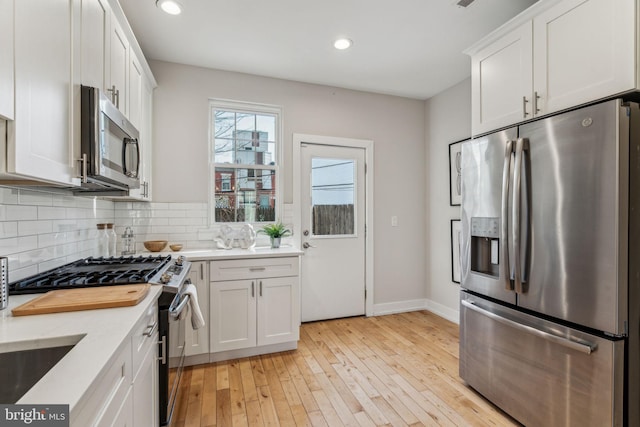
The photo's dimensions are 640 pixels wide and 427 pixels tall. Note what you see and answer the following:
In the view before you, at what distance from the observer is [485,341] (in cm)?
199

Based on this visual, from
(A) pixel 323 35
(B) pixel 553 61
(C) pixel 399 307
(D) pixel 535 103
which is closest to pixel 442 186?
(C) pixel 399 307

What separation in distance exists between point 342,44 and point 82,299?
100 inches

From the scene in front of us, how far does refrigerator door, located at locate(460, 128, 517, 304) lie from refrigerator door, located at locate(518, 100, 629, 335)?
12 centimetres

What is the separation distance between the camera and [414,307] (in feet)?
12.7

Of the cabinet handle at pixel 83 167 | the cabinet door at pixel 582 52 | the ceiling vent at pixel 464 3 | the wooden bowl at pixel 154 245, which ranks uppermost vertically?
the ceiling vent at pixel 464 3

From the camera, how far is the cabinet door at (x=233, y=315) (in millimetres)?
2514

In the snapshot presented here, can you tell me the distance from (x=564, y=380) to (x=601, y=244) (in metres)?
0.71

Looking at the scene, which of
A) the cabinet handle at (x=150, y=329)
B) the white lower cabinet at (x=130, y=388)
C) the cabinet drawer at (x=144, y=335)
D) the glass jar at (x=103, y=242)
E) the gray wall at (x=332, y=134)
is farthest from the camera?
the gray wall at (x=332, y=134)

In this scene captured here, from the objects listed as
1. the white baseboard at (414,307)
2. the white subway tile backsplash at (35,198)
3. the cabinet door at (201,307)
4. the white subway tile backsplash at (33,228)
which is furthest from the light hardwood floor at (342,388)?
the white subway tile backsplash at (35,198)

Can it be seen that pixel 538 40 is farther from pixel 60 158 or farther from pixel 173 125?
pixel 173 125

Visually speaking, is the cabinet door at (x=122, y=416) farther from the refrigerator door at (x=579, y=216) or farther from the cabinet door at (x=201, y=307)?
the refrigerator door at (x=579, y=216)

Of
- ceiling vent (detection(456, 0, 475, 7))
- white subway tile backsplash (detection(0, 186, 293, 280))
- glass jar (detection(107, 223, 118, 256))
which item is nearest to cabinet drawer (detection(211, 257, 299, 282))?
white subway tile backsplash (detection(0, 186, 293, 280))

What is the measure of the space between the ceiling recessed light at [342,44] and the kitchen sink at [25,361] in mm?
2623

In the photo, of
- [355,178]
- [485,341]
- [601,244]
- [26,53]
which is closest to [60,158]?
[26,53]
